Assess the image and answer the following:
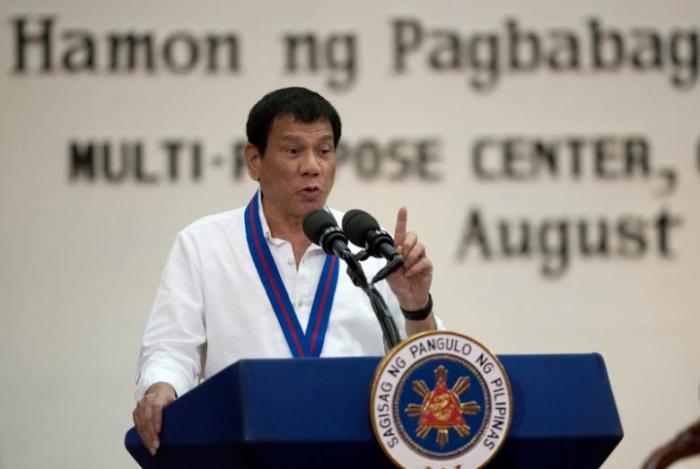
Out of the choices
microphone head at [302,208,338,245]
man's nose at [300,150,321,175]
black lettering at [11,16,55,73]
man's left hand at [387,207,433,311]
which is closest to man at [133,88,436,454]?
man's nose at [300,150,321,175]

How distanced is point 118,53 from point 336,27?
767 mm

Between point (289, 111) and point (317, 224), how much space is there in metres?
0.60

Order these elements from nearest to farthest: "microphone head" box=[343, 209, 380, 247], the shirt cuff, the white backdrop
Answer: "microphone head" box=[343, 209, 380, 247] → the shirt cuff → the white backdrop

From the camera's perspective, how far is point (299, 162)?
11.0 ft

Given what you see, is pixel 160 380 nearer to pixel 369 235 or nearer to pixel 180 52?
pixel 369 235

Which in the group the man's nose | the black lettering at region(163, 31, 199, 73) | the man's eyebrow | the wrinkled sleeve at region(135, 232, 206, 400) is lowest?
the wrinkled sleeve at region(135, 232, 206, 400)

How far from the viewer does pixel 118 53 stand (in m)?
4.81

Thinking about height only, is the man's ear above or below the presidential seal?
above

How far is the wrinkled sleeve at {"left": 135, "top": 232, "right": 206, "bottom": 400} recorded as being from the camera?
3199 millimetres

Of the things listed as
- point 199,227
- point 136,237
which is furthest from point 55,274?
point 199,227

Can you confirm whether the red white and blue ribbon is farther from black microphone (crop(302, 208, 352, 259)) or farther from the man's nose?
black microphone (crop(302, 208, 352, 259))

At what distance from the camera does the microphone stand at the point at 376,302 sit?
2676 mm

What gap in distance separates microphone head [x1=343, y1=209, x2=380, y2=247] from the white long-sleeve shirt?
0.53 metres

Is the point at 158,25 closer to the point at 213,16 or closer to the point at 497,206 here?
the point at 213,16
